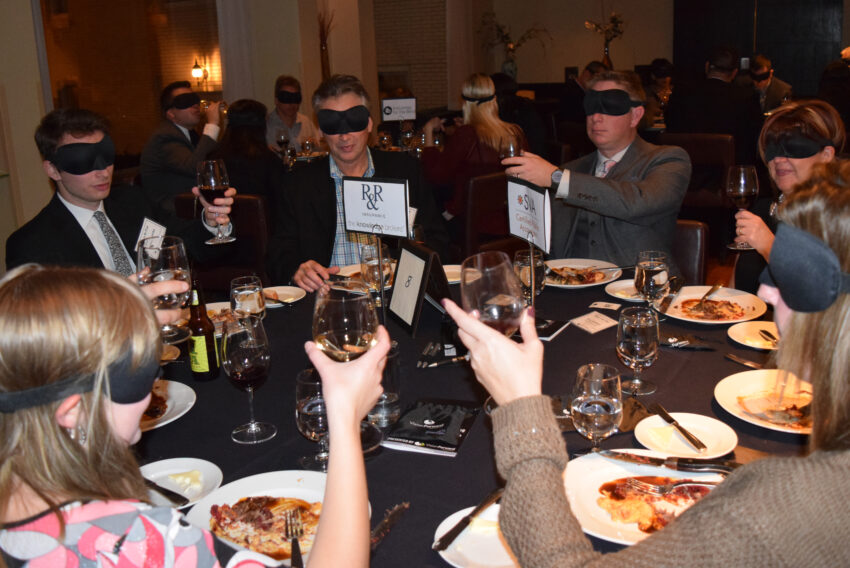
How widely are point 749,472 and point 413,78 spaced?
1242cm

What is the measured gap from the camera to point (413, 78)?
12.8 meters

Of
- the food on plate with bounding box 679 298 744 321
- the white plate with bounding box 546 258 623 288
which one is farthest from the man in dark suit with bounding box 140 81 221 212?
the food on plate with bounding box 679 298 744 321

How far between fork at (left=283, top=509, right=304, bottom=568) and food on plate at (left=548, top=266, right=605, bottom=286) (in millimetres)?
1617

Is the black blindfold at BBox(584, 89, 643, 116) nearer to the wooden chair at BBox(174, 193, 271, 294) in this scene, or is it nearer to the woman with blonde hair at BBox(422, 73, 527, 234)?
the wooden chair at BBox(174, 193, 271, 294)

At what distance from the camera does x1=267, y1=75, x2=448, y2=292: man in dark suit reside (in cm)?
327

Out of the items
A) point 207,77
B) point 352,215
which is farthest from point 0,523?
point 207,77

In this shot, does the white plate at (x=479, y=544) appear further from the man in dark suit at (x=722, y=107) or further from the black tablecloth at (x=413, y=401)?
the man in dark suit at (x=722, y=107)

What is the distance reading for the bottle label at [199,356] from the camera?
2.05m

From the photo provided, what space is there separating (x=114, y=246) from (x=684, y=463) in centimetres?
239

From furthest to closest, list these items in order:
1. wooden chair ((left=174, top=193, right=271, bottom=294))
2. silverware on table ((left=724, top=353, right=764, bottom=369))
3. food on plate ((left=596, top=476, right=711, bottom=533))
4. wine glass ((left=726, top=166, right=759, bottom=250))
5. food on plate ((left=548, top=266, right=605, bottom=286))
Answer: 1. wooden chair ((left=174, top=193, right=271, bottom=294))
2. wine glass ((left=726, top=166, right=759, bottom=250))
3. food on plate ((left=548, top=266, right=605, bottom=286))
4. silverware on table ((left=724, top=353, right=764, bottom=369))
5. food on plate ((left=596, top=476, right=711, bottom=533))

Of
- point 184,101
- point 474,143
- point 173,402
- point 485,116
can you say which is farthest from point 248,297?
point 184,101

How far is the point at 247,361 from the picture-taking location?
5.69ft

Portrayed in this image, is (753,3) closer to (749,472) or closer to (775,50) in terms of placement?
(775,50)

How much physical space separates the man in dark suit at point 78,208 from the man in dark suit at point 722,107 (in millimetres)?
5128
